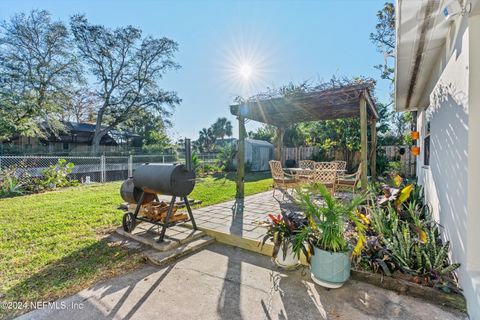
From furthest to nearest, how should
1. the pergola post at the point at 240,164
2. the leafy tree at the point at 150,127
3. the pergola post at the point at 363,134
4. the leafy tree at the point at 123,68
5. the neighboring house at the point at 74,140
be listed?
the leafy tree at the point at 150,127
the neighboring house at the point at 74,140
the leafy tree at the point at 123,68
the pergola post at the point at 240,164
the pergola post at the point at 363,134

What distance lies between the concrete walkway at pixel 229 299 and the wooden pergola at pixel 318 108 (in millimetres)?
2961

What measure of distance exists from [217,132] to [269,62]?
1193 inches

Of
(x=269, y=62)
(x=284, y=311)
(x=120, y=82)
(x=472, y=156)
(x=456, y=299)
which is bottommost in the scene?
(x=284, y=311)

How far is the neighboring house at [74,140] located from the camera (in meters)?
19.1

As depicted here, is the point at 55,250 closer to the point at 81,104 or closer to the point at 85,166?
the point at 85,166

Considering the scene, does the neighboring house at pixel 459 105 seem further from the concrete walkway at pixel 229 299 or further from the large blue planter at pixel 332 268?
the large blue planter at pixel 332 268

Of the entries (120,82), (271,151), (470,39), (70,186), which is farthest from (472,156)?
(120,82)

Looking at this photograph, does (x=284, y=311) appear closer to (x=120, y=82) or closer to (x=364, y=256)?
(x=364, y=256)

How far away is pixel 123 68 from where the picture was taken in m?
20.0

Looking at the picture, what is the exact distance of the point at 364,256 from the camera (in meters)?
2.51

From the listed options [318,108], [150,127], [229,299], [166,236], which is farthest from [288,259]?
[150,127]

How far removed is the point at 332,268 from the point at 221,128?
36.1 meters

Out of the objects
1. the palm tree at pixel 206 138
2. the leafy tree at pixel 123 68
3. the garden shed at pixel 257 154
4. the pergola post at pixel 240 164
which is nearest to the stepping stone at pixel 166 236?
the pergola post at pixel 240 164

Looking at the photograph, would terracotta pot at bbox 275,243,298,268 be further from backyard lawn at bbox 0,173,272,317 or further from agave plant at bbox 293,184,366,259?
backyard lawn at bbox 0,173,272,317
